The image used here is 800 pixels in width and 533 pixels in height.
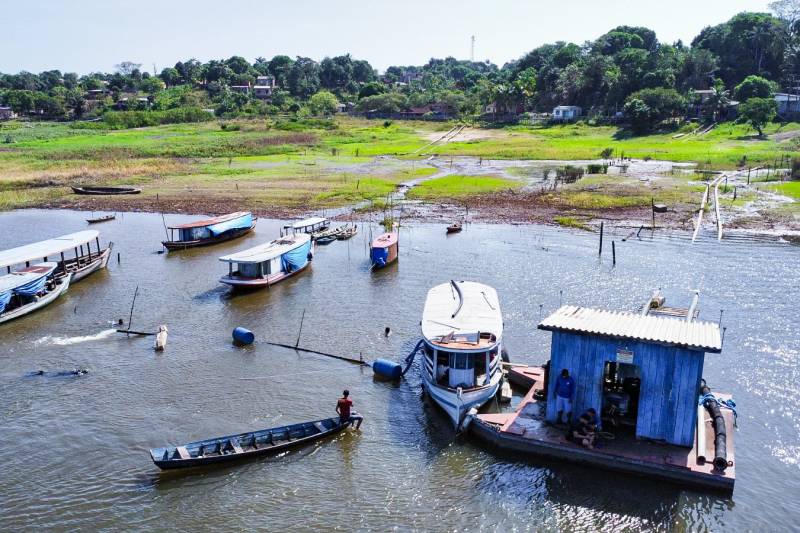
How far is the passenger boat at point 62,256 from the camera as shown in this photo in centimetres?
3994

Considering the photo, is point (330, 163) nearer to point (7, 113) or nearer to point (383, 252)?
point (383, 252)

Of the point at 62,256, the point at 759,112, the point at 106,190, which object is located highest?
the point at 759,112

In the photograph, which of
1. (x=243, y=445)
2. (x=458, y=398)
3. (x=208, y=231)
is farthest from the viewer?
(x=208, y=231)

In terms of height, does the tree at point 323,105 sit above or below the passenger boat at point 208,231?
above

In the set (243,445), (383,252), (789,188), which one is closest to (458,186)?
(383,252)

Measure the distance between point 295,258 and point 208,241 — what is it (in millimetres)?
12736

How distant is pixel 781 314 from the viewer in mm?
34594

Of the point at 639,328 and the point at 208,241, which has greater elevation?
the point at 639,328

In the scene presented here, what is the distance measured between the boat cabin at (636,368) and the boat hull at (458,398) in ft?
9.46

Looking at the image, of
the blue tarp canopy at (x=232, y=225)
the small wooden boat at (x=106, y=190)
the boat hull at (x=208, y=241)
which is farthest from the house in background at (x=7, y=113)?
the boat hull at (x=208, y=241)

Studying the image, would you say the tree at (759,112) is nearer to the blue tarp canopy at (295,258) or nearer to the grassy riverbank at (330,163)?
the grassy riverbank at (330,163)

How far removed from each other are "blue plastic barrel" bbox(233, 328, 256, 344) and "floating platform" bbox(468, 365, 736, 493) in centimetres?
1349

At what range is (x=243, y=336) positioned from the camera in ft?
106

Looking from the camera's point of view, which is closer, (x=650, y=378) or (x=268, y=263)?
(x=650, y=378)
